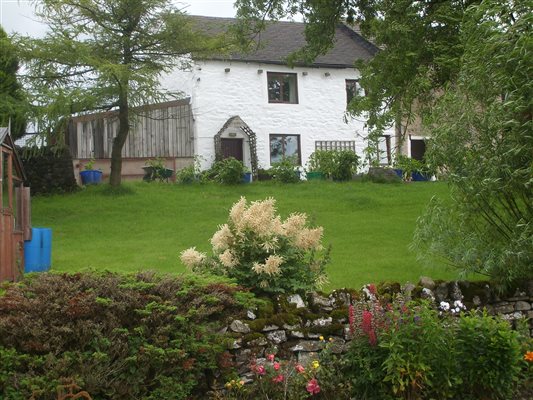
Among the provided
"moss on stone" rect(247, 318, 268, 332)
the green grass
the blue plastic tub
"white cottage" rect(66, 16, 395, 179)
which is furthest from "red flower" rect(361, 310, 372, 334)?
"white cottage" rect(66, 16, 395, 179)

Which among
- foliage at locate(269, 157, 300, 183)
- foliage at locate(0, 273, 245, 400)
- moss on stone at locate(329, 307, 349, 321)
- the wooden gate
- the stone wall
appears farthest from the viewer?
foliage at locate(269, 157, 300, 183)

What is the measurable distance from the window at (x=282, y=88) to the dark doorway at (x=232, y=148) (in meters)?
2.48

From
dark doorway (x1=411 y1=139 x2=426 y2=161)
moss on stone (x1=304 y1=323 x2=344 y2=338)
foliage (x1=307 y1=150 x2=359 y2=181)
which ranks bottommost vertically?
moss on stone (x1=304 y1=323 x2=344 y2=338)

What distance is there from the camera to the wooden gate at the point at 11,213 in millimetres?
13734

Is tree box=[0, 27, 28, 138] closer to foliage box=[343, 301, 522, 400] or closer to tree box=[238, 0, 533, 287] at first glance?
tree box=[238, 0, 533, 287]

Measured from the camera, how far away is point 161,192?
1001 inches

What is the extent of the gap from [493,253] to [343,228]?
1015 cm

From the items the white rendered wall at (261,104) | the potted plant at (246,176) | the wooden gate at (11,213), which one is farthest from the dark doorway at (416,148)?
the wooden gate at (11,213)

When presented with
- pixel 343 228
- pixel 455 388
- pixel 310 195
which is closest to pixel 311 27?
pixel 343 228

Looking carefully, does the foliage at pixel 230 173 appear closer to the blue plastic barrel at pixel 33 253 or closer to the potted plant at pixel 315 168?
the potted plant at pixel 315 168

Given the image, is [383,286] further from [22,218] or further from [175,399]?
[22,218]

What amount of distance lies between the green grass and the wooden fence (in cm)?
492

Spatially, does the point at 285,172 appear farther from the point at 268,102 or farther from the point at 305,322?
the point at 305,322

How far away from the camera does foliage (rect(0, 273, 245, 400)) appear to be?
6.03 meters
